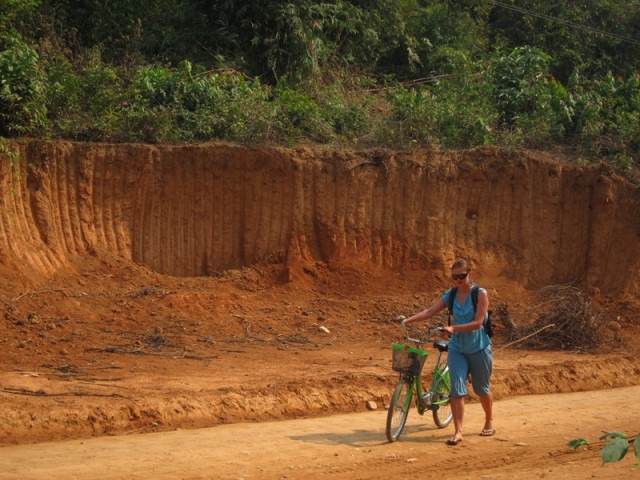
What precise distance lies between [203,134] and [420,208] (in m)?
3.99

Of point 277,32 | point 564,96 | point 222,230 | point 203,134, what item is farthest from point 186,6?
point 564,96

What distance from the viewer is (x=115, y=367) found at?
1156cm

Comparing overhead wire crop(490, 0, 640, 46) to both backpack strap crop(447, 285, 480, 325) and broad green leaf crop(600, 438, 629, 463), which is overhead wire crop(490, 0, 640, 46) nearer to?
backpack strap crop(447, 285, 480, 325)

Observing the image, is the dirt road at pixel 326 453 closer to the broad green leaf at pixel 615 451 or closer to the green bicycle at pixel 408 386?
the green bicycle at pixel 408 386

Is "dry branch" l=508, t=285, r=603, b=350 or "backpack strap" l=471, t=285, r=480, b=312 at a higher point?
"backpack strap" l=471, t=285, r=480, b=312

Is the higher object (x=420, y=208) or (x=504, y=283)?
(x=420, y=208)

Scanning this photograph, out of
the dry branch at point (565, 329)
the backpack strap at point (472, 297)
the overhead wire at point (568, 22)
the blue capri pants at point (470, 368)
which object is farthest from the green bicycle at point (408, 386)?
the overhead wire at point (568, 22)

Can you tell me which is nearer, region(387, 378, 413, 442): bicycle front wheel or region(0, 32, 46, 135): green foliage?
region(387, 378, 413, 442): bicycle front wheel

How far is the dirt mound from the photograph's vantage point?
11.4 m

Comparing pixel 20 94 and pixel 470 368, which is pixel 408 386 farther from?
pixel 20 94

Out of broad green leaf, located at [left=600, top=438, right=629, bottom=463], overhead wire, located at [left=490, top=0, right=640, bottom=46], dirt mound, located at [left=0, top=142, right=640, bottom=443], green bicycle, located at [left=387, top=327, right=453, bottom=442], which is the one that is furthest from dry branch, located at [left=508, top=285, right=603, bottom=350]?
overhead wire, located at [left=490, top=0, right=640, bottom=46]

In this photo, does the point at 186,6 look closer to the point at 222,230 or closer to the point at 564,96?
the point at 222,230

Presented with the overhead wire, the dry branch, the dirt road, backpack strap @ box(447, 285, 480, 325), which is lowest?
the dirt road

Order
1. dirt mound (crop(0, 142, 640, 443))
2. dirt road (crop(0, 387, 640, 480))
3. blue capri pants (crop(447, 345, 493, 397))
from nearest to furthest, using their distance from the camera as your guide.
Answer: dirt road (crop(0, 387, 640, 480))
blue capri pants (crop(447, 345, 493, 397))
dirt mound (crop(0, 142, 640, 443))
